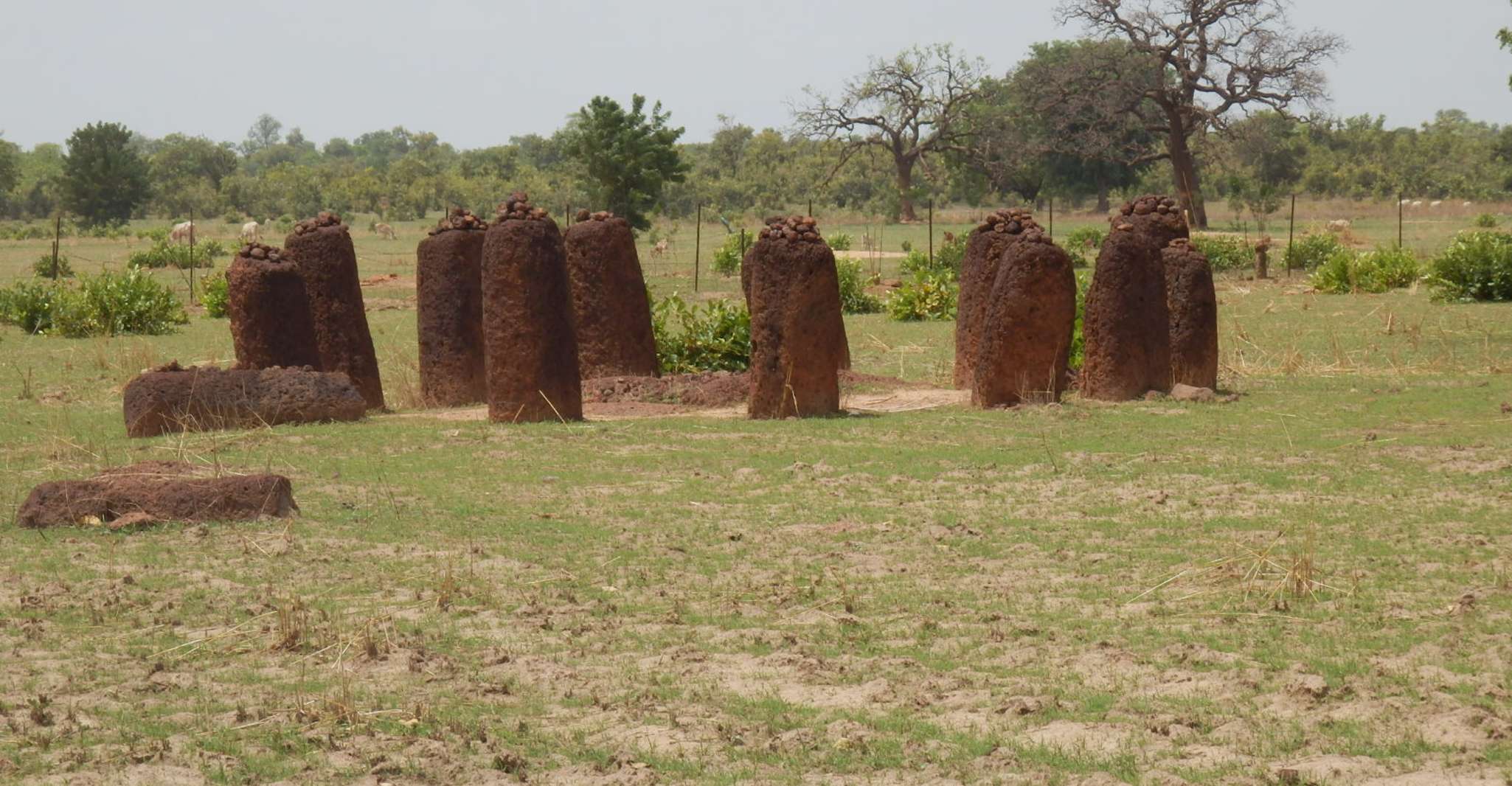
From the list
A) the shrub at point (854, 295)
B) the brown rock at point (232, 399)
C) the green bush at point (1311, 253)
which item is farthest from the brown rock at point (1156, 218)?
the green bush at point (1311, 253)

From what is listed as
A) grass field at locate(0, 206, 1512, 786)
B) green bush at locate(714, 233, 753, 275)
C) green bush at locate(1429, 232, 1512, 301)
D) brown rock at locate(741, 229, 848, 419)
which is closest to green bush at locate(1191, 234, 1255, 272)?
green bush at locate(1429, 232, 1512, 301)

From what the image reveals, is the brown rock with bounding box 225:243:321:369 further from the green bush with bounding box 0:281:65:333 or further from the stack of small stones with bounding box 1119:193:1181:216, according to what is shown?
the green bush with bounding box 0:281:65:333

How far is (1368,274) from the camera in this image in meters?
25.0

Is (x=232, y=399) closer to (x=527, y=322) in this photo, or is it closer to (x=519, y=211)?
(x=527, y=322)

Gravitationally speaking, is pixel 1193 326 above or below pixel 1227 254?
below

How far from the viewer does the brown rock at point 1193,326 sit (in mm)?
13984

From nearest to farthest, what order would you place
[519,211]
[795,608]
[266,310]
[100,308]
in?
[795,608]
[519,211]
[266,310]
[100,308]

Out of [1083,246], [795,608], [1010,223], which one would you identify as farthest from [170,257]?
[795,608]

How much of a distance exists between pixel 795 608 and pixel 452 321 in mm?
8154

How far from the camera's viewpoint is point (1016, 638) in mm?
6594

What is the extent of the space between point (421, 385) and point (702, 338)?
301cm

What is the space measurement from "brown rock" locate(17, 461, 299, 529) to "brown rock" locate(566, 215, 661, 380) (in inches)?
258

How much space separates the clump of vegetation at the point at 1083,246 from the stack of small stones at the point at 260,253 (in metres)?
18.7

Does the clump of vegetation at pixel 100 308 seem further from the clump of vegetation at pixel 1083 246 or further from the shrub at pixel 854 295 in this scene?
the clump of vegetation at pixel 1083 246
